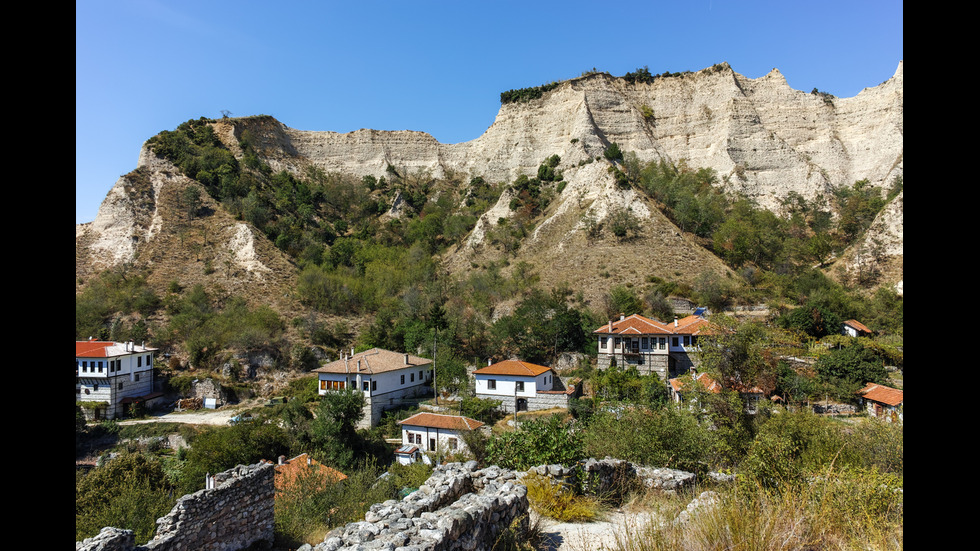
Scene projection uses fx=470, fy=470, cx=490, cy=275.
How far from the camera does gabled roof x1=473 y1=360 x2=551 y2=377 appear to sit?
26752 millimetres

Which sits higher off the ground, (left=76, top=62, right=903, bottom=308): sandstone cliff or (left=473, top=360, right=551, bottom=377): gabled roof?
(left=76, top=62, right=903, bottom=308): sandstone cliff

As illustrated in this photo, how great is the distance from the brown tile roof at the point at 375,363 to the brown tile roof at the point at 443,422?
18.6 ft

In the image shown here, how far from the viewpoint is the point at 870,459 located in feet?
33.6

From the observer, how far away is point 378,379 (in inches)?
1073

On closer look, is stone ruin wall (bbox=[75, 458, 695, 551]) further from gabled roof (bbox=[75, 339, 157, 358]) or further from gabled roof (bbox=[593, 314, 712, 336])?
gabled roof (bbox=[75, 339, 157, 358])

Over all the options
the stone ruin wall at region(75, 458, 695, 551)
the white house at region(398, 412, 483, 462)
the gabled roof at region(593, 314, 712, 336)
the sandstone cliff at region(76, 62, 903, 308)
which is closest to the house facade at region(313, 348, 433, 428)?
the white house at region(398, 412, 483, 462)

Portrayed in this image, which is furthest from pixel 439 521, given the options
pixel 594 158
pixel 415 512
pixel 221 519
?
pixel 594 158

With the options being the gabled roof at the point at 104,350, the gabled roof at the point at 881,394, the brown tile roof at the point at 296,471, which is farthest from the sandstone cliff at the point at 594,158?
the brown tile roof at the point at 296,471

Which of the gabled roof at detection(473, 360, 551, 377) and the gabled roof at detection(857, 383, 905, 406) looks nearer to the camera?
the gabled roof at detection(857, 383, 905, 406)

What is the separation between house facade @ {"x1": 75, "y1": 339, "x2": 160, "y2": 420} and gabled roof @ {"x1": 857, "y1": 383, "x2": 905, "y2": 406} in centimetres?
3895
